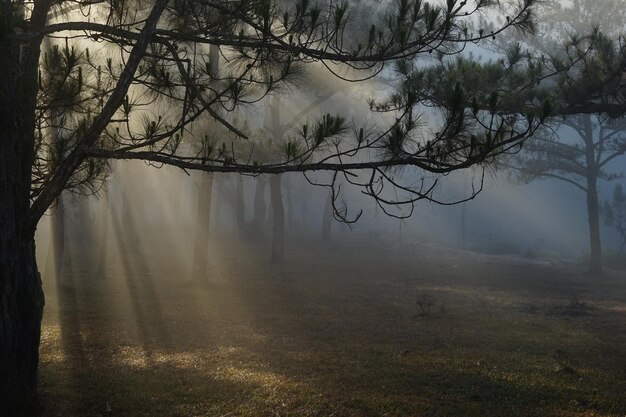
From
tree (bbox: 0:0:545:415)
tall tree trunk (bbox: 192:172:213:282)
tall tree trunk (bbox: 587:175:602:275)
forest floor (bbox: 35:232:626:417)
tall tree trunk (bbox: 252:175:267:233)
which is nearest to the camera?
tree (bbox: 0:0:545:415)

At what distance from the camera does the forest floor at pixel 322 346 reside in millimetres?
5484

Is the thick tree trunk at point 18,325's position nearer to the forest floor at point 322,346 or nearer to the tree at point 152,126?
the tree at point 152,126

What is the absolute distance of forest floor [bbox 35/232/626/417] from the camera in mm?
5484

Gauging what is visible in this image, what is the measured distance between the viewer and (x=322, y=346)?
8.30m

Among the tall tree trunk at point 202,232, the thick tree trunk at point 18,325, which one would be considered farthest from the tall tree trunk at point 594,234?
the thick tree trunk at point 18,325

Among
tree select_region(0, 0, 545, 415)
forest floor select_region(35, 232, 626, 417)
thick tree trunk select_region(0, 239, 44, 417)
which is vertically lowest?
forest floor select_region(35, 232, 626, 417)

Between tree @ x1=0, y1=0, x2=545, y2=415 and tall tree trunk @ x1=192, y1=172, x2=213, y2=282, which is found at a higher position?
tree @ x1=0, y1=0, x2=545, y2=415

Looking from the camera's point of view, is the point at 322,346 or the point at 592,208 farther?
the point at 592,208

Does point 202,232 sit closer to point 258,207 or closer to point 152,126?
point 152,126

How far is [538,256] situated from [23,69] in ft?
94.8

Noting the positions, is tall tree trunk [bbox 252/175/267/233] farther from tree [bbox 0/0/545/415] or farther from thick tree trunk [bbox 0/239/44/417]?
thick tree trunk [bbox 0/239/44/417]

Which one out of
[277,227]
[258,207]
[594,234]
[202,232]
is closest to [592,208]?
[594,234]

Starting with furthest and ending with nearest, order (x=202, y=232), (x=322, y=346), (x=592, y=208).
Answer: (x=592, y=208)
(x=202, y=232)
(x=322, y=346)

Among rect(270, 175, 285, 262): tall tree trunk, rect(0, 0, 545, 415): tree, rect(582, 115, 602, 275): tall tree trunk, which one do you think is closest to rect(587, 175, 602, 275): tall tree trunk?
rect(582, 115, 602, 275): tall tree trunk
